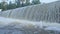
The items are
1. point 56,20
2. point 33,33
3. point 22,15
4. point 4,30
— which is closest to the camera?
point 33,33

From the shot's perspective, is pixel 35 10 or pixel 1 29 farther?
pixel 35 10

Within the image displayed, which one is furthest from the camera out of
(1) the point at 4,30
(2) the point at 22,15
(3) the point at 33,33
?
(2) the point at 22,15

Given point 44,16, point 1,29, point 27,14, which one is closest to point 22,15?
point 27,14

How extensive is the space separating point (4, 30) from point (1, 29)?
129 mm

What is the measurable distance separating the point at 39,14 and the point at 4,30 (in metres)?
2.55

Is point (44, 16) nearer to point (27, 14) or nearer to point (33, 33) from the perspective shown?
point (27, 14)

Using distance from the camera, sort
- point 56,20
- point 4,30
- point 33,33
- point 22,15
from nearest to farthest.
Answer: point 33,33 < point 4,30 < point 56,20 < point 22,15

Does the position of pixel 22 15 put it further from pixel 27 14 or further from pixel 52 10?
pixel 52 10

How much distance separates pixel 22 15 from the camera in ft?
22.4

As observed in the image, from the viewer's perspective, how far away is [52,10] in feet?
21.6

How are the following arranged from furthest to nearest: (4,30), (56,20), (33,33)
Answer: (56,20) < (4,30) < (33,33)

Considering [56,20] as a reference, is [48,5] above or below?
above

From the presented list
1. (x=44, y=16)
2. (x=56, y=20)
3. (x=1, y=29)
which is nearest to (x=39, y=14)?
(x=44, y=16)

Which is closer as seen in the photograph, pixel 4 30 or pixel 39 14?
pixel 4 30
